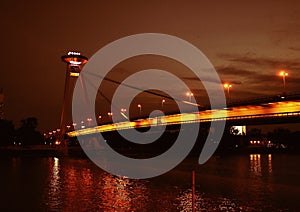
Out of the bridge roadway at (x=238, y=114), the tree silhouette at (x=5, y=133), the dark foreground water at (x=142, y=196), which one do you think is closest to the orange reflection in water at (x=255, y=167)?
the bridge roadway at (x=238, y=114)

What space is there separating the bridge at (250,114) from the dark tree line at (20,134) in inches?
1423

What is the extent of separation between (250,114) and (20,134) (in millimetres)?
69232

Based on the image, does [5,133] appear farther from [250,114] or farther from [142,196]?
[142,196]

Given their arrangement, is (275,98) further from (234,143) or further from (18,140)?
(18,140)

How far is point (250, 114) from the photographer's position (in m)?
50.6

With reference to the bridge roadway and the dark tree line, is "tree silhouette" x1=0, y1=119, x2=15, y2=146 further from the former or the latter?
the bridge roadway

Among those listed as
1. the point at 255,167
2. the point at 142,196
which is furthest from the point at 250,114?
the point at 142,196

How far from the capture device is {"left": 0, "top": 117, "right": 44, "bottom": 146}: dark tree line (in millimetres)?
87750

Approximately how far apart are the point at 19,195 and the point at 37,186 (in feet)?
11.7

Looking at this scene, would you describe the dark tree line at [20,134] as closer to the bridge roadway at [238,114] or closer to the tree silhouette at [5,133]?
the tree silhouette at [5,133]

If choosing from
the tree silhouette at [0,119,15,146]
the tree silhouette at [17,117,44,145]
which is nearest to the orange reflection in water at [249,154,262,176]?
the tree silhouette at [0,119,15,146]

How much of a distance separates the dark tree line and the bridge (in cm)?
3616

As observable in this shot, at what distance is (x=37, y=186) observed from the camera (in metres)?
24.4

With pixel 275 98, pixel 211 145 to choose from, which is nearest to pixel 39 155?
pixel 211 145
